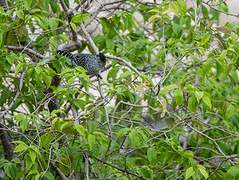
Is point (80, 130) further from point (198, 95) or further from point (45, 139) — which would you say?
point (198, 95)

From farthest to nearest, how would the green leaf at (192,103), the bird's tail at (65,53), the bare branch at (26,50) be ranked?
the bare branch at (26,50)
the bird's tail at (65,53)
the green leaf at (192,103)

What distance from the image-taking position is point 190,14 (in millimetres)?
2969

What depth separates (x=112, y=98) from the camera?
7.81 ft

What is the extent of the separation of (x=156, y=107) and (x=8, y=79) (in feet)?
2.14

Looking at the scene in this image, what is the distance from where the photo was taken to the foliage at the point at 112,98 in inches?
87.0

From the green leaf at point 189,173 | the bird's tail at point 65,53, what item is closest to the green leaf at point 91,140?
the green leaf at point 189,173

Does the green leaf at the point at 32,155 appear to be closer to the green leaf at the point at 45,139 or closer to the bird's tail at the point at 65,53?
the green leaf at the point at 45,139

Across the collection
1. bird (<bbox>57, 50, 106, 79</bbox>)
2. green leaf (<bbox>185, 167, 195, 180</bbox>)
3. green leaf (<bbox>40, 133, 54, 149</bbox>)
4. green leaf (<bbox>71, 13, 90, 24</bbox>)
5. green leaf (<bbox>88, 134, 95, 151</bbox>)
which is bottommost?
green leaf (<bbox>185, 167, 195, 180</bbox>)

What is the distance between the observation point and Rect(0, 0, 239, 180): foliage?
221 cm

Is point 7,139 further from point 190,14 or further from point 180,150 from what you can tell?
point 190,14

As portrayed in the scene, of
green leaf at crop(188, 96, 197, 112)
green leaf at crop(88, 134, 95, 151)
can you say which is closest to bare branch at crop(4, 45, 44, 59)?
green leaf at crop(88, 134, 95, 151)

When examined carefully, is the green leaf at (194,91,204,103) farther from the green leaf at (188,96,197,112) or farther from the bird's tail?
the bird's tail

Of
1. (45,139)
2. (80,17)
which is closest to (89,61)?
(80,17)

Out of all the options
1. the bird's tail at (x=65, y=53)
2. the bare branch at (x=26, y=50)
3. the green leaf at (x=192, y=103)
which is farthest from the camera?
the bare branch at (x=26, y=50)
